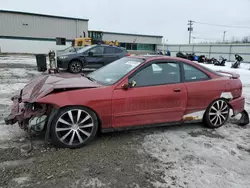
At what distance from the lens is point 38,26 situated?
35.8 m

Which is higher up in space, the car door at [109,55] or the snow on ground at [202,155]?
the car door at [109,55]

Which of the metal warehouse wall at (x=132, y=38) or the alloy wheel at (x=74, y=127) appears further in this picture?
the metal warehouse wall at (x=132, y=38)

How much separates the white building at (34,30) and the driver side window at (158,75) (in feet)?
115

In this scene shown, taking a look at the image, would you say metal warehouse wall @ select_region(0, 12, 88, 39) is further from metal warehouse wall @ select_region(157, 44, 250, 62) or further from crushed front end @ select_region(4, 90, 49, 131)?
crushed front end @ select_region(4, 90, 49, 131)

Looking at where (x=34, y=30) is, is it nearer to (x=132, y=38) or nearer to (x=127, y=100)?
(x=132, y=38)

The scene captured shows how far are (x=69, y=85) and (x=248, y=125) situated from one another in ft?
12.4

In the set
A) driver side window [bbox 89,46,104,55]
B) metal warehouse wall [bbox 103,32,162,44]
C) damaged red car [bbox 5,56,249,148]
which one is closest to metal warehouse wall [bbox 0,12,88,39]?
metal warehouse wall [bbox 103,32,162,44]

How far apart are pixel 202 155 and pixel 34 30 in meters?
37.8

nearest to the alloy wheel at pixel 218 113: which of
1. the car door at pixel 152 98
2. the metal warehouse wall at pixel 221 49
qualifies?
the car door at pixel 152 98

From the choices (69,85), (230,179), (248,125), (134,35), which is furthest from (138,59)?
(134,35)

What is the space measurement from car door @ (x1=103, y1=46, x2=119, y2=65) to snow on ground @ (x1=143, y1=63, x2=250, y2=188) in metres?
8.10

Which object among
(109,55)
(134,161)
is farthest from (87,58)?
(134,161)

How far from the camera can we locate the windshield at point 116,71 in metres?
3.76

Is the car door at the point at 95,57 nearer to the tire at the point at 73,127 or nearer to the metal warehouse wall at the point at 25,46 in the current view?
the tire at the point at 73,127
